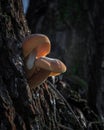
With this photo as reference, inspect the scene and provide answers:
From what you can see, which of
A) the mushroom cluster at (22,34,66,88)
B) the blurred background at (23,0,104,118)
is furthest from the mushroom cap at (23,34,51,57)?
the blurred background at (23,0,104,118)

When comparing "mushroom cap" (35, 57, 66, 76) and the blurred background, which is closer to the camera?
"mushroom cap" (35, 57, 66, 76)

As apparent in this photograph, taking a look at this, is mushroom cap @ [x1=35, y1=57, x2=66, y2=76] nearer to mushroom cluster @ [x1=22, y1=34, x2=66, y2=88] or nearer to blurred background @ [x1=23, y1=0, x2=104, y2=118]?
mushroom cluster @ [x1=22, y1=34, x2=66, y2=88]

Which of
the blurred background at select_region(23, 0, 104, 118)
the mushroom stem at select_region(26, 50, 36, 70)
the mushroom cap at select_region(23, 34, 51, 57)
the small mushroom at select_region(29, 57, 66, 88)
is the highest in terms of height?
the mushroom cap at select_region(23, 34, 51, 57)

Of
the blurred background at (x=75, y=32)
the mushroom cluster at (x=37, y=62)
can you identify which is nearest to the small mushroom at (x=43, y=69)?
the mushroom cluster at (x=37, y=62)

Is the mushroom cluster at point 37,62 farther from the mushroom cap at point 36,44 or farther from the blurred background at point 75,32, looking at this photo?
the blurred background at point 75,32

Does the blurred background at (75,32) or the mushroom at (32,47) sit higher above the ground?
the mushroom at (32,47)

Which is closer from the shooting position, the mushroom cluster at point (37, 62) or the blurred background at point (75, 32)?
the mushroom cluster at point (37, 62)

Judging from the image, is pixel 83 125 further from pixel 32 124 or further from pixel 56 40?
pixel 56 40

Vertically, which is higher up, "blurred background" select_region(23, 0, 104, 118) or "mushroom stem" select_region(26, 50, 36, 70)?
"mushroom stem" select_region(26, 50, 36, 70)
